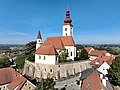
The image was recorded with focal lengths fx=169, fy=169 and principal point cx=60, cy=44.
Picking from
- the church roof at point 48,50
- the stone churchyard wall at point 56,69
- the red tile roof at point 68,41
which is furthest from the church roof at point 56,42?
the stone churchyard wall at point 56,69

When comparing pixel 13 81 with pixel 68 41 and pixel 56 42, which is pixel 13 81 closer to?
pixel 56 42

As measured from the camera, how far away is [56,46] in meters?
51.0

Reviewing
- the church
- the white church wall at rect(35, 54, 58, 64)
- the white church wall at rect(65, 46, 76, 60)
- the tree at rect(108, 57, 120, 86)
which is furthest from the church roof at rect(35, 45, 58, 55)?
the tree at rect(108, 57, 120, 86)

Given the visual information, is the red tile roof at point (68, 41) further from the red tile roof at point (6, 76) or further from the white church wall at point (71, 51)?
the red tile roof at point (6, 76)

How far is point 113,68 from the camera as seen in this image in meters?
36.3

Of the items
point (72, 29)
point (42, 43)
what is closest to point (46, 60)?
point (42, 43)

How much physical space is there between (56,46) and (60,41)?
1996mm

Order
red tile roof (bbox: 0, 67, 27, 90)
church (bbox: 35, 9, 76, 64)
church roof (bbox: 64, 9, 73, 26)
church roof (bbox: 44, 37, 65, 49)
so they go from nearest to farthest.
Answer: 1. red tile roof (bbox: 0, 67, 27, 90)
2. church (bbox: 35, 9, 76, 64)
3. church roof (bbox: 44, 37, 65, 49)
4. church roof (bbox: 64, 9, 73, 26)

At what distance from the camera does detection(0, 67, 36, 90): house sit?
31.8 meters

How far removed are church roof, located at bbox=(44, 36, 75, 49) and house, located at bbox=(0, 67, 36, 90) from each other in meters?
17.2

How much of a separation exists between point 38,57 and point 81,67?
44.6ft

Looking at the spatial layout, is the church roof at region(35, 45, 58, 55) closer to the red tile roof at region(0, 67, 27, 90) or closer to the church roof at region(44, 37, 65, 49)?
the church roof at region(44, 37, 65, 49)

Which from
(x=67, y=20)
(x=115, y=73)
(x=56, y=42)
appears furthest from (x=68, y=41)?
(x=115, y=73)

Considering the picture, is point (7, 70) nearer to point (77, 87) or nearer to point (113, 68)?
point (77, 87)
